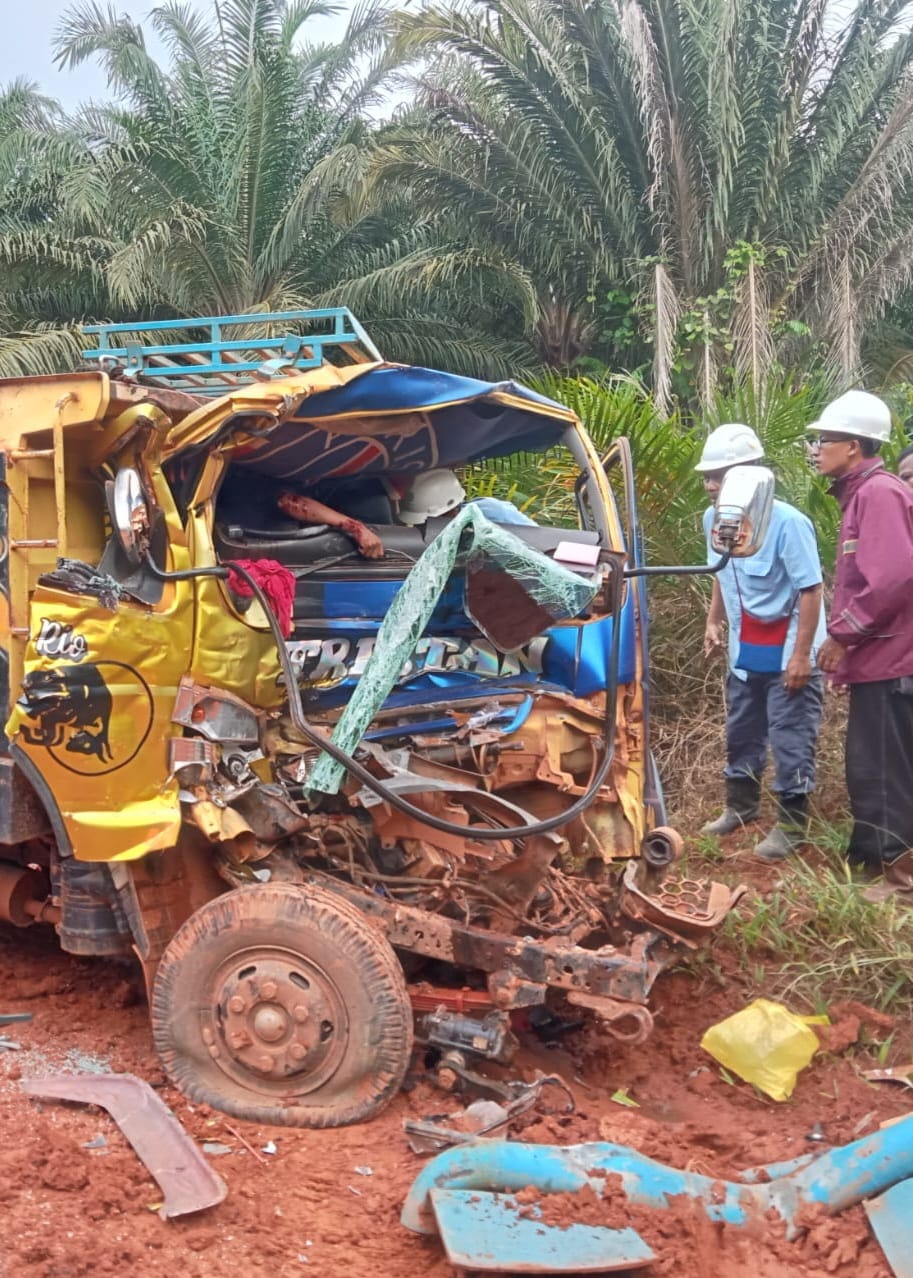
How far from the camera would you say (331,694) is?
409cm

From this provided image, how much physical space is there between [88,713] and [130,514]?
0.59 meters

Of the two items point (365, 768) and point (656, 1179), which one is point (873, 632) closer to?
point (365, 768)

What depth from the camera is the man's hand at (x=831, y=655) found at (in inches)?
191

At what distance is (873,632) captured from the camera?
4.75m

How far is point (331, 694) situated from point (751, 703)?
7.95 feet

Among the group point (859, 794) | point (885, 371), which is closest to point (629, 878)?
point (859, 794)

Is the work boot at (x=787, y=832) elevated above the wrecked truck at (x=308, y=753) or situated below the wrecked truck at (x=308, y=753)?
below

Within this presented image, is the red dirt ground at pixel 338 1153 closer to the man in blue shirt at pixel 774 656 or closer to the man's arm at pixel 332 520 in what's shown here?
the man in blue shirt at pixel 774 656

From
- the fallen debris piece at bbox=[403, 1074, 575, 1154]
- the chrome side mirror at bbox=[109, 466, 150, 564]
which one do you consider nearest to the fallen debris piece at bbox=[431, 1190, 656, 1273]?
the fallen debris piece at bbox=[403, 1074, 575, 1154]

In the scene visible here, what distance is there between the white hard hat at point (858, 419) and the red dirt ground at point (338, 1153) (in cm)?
226

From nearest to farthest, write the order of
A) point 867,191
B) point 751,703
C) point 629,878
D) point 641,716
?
point 629,878 → point 641,716 → point 751,703 → point 867,191

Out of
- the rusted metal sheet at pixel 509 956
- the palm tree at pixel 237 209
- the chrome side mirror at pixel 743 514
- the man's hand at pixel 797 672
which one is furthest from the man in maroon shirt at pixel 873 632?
the palm tree at pixel 237 209

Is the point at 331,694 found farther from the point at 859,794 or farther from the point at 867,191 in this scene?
the point at 867,191

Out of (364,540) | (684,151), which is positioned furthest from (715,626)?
(684,151)
